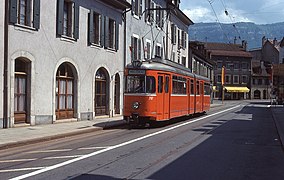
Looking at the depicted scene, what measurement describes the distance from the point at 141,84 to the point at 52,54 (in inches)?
176

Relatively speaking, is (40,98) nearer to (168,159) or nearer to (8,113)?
(8,113)

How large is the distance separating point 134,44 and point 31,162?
75.1 feet

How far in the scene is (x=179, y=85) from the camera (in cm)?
2436

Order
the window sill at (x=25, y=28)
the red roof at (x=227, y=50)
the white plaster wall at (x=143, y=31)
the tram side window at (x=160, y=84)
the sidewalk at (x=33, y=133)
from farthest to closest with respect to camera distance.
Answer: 1. the red roof at (x=227, y=50)
2. the white plaster wall at (x=143, y=31)
3. the tram side window at (x=160, y=84)
4. the window sill at (x=25, y=28)
5. the sidewalk at (x=33, y=133)

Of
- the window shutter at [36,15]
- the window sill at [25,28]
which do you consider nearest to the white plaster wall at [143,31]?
the window shutter at [36,15]

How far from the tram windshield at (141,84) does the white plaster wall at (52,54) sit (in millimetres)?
3668

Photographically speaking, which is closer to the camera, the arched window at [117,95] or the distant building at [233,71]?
the arched window at [117,95]

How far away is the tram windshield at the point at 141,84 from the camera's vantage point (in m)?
20.8

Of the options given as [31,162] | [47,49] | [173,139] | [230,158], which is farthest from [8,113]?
[230,158]

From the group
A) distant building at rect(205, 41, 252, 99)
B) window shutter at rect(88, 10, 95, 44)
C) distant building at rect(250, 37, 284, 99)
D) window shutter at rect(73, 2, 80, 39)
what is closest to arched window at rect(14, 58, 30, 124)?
window shutter at rect(73, 2, 80, 39)

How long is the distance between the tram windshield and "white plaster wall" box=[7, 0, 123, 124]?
144 inches

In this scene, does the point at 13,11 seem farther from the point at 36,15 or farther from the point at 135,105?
the point at 135,105

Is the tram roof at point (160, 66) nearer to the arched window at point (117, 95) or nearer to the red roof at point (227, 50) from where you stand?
the arched window at point (117, 95)

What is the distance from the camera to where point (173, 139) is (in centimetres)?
1619
